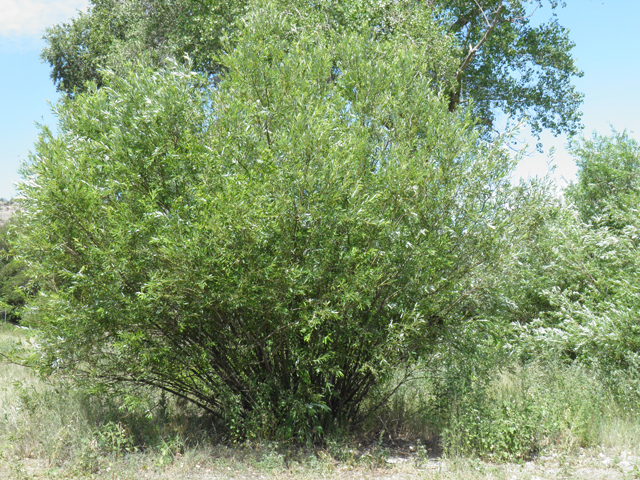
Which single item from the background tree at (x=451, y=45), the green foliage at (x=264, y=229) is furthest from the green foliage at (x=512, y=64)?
the green foliage at (x=264, y=229)

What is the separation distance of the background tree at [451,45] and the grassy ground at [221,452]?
349 inches

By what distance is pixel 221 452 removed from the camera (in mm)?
6016

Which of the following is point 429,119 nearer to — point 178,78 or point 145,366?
point 178,78

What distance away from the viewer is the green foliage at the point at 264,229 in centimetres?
518

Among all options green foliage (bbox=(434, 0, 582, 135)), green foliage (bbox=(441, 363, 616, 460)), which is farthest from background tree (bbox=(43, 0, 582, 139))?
green foliage (bbox=(441, 363, 616, 460))

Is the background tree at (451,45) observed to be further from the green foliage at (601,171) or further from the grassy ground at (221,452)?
the grassy ground at (221,452)

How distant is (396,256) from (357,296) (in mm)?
798

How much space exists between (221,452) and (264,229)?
9.18ft

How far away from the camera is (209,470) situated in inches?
221

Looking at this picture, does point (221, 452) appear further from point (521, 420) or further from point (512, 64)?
point (512, 64)

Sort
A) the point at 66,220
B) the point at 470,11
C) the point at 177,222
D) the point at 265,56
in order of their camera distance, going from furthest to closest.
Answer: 1. the point at 470,11
2. the point at 265,56
3. the point at 66,220
4. the point at 177,222

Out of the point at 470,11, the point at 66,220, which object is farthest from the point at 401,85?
the point at 470,11

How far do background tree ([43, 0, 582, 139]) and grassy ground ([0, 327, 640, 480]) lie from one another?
349 inches

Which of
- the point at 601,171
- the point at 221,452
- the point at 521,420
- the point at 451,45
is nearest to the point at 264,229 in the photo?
the point at 221,452
